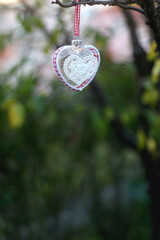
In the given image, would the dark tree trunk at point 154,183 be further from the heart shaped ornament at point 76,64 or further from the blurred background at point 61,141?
the heart shaped ornament at point 76,64

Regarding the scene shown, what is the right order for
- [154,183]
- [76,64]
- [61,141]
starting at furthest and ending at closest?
[61,141]
[154,183]
[76,64]

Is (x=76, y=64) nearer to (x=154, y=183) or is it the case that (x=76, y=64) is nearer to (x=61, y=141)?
(x=154, y=183)

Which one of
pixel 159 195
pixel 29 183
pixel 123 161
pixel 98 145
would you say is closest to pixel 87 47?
pixel 159 195

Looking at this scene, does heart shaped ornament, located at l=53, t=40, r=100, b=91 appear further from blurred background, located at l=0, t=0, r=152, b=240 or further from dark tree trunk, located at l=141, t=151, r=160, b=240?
dark tree trunk, located at l=141, t=151, r=160, b=240

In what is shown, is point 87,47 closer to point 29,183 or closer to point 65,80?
point 65,80

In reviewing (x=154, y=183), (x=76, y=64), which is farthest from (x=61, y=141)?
(x=76, y=64)

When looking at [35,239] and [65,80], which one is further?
[35,239]

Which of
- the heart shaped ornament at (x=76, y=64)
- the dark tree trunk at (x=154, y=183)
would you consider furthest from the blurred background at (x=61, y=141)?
the heart shaped ornament at (x=76, y=64)
